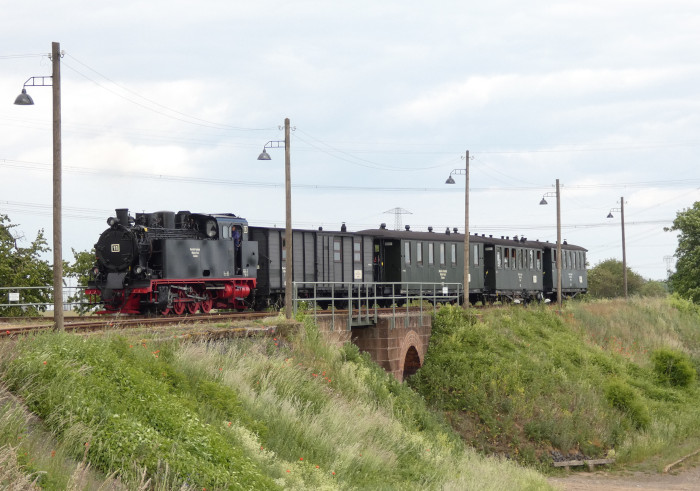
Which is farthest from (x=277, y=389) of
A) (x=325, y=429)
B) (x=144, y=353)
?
(x=144, y=353)

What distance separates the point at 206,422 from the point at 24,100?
26.6ft

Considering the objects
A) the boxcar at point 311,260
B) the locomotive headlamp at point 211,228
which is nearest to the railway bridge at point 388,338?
the boxcar at point 311,260

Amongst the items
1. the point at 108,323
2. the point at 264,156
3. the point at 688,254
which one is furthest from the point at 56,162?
the point at 688,254

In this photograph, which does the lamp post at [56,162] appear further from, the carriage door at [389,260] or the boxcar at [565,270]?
the boxcar at [565,270]

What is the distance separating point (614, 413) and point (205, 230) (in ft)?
50.1

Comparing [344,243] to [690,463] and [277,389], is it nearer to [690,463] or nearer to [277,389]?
[690,463]

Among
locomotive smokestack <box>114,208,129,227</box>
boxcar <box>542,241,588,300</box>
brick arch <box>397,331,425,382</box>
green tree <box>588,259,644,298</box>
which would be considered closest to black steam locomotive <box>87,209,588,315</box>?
locomotive smokestack <box>114,208,129,227</box>

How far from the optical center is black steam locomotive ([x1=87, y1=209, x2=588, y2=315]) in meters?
24.3

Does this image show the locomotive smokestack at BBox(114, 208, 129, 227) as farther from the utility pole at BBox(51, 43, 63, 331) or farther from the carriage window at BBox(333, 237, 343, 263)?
the carriage window at BBox(333, 237, 343, 263)

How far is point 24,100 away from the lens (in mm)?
15828

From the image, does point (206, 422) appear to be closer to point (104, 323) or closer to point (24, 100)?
point (104, 323)

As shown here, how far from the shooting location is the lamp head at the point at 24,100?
15797mm

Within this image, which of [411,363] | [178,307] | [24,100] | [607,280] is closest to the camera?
[24,100]

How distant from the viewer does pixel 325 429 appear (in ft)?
47.3
